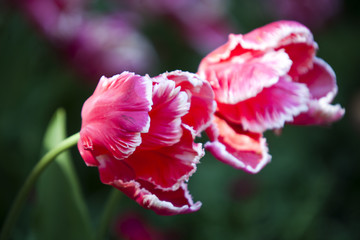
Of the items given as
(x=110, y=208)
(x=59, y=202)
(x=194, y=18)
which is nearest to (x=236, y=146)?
(x=110, y=208)

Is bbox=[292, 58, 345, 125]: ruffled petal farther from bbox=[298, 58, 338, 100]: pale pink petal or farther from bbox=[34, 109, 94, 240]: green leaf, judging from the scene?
bbox=[34, 109, 94, 240]: green leaf

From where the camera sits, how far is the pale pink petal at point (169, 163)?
445 millimetres

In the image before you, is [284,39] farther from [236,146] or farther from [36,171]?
[36,171]

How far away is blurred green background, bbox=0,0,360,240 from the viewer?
1.22 meters

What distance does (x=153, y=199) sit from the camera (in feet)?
1.40

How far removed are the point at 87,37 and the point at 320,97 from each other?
2.85 ft

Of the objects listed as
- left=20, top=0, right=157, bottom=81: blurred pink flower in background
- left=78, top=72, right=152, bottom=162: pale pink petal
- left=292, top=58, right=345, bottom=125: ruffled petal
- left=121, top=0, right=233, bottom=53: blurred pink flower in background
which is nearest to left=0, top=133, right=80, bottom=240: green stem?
→ left=78, top=72, right=152, bottom=162: pale pink petal

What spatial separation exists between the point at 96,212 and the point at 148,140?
917 mm

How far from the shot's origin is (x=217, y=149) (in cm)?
47

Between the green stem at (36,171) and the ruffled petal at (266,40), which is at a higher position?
the ruffled petal at (266,40)

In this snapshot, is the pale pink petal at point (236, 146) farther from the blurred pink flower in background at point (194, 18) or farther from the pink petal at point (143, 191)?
the blurred pink flower in background at point (194, 18)

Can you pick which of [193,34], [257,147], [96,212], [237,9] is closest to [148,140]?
[257,147]

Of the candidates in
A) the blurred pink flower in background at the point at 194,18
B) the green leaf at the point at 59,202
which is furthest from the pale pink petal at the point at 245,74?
the blurred pink flower in background at the point at 194,18

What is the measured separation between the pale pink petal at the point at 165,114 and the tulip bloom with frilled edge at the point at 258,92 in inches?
2.9
